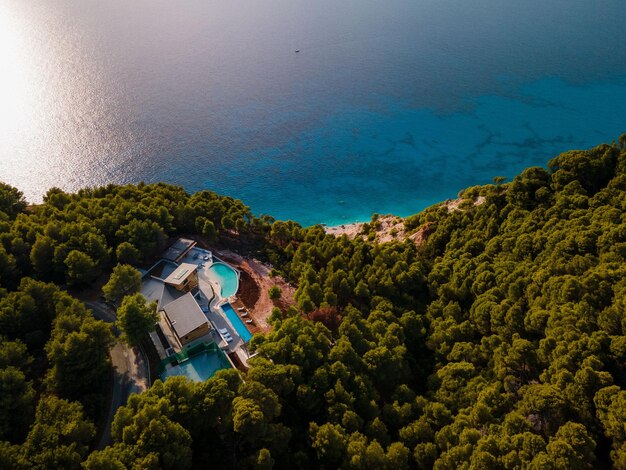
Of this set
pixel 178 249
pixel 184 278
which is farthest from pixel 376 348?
pixel 178 249

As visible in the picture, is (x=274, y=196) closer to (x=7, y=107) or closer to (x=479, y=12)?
(x=7, y=107)

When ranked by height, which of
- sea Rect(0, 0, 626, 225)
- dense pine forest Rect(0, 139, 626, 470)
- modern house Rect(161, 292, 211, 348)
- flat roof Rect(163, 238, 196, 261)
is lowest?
dense pine forest Rect(0, 139, 626, 470)

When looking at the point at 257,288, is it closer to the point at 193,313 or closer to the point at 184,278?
the point at 184,278

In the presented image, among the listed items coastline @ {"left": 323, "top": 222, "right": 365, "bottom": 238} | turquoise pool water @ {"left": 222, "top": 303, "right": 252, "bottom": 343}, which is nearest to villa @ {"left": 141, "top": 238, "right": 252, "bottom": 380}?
turquoise pool water @ {"left": 222, "top": 303, "right": 252, "bottom": 343}

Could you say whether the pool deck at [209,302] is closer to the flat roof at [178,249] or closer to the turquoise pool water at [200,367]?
the flat roof at [178,249]

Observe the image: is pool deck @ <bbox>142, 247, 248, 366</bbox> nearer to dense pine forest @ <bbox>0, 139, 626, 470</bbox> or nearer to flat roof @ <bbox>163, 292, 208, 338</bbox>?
flat roof @ <bbox>163, 292, 208, 338</bbox>
